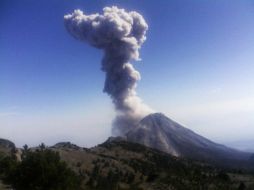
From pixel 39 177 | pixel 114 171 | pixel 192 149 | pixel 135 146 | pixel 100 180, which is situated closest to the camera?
pixel 39 177

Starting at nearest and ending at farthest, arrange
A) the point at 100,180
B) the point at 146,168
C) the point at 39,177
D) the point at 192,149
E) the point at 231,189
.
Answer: the point at 39,177
the point at 100,180
the point at 231,189
the point at 146,168
the point at 192,149

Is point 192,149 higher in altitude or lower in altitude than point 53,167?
higher

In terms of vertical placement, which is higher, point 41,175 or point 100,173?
point 100,173

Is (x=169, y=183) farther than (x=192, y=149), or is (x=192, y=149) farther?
(x=192, y=149)

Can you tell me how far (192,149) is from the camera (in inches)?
7397

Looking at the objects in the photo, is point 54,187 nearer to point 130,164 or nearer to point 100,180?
point 100,180

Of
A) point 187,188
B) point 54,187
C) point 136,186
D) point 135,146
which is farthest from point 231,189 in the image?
point 135,146

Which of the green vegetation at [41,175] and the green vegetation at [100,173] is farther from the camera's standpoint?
the green vegetation at [100,173]

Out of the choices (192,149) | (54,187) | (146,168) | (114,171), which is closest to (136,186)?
(114,171)

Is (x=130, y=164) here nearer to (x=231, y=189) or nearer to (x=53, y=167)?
(x=231, y=189)

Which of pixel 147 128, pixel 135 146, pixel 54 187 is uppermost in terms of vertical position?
pixel 147 128

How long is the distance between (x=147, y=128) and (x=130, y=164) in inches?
4266

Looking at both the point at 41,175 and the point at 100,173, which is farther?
the point at 100,173

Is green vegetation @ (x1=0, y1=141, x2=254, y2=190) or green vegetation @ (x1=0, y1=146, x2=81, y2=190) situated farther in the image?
green vegetation @ (x1=0, y1=141, x2=254, y2=190)
